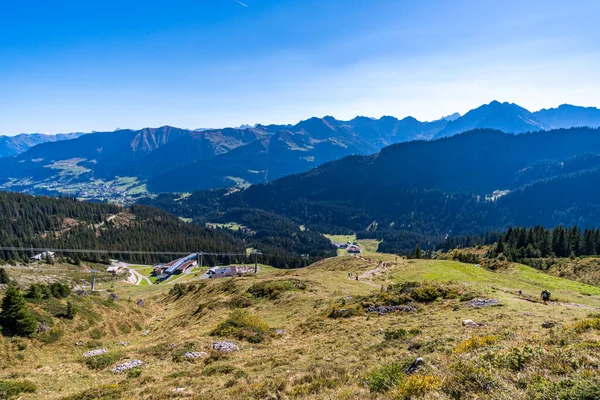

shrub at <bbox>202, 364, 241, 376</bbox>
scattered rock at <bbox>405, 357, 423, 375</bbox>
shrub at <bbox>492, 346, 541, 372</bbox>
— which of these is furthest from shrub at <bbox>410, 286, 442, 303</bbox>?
shrub at <bbox>202, 364, 241, 376</bbox>

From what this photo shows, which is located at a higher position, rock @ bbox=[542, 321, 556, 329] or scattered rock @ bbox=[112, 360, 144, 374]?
rock @ bbox=[542, 321, 556, 329]

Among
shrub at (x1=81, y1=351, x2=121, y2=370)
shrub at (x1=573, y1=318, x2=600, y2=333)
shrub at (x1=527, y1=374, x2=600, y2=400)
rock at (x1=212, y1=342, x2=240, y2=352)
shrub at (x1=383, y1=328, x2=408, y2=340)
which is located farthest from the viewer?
rock at (x1=212, y1=342, x2=240, y2=352)

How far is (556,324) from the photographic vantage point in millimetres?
22656

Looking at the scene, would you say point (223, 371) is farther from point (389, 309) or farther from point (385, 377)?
point (389, 309)

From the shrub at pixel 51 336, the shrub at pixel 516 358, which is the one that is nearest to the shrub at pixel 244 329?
the shrub at pixel 51 336

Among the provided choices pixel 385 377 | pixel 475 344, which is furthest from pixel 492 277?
pixel 385 377

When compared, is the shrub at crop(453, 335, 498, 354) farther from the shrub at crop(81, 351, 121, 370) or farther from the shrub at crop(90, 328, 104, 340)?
A: the shrub at crop(90, 328, 104, 340)

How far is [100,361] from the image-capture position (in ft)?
97.5

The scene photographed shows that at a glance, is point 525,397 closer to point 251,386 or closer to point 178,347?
point 251,386

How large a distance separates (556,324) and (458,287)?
18692 mm

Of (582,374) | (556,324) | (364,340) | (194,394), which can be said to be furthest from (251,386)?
(556,324)

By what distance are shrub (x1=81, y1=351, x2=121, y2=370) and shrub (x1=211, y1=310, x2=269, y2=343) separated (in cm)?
986

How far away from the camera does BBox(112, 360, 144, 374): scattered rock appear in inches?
1050

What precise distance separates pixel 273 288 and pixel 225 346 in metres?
26.0
